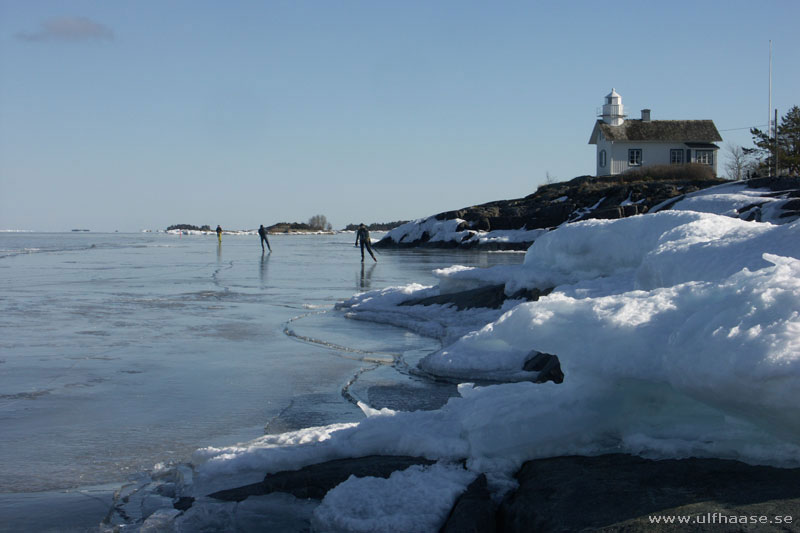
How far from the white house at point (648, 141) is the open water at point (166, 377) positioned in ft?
149

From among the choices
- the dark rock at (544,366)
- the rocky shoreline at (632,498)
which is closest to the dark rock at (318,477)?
the rocky shoreline at (632,498)

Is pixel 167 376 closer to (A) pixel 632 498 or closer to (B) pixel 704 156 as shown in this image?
(A) pixel 632 498

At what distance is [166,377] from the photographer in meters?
7.53

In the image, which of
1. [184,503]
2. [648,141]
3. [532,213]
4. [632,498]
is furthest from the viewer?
[648,141]

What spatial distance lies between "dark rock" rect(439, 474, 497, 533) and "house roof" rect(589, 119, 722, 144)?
2188 inches

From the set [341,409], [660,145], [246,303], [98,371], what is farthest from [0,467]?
[660,145]

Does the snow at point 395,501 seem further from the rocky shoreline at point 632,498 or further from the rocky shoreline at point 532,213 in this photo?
the rocky shoreline at point 532,213

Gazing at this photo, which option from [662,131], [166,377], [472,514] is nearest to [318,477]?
[472,514]

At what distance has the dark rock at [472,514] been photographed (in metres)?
3.30

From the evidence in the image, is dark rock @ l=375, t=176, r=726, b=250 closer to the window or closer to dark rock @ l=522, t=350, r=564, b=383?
the window

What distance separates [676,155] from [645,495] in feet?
192

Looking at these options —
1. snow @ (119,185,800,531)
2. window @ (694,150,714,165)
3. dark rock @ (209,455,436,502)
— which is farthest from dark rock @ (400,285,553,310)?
window @ (694,150,714,165)

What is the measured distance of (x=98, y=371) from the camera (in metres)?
7.85

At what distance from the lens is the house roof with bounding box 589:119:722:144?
56.2 metres
